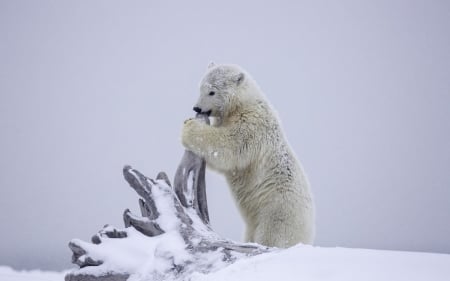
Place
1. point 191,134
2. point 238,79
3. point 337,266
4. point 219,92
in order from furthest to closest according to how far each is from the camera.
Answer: point 238,79, point 219,92, point 191,134, point 337,266

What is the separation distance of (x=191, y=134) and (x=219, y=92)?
1045mm

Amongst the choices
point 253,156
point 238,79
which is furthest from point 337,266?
point 238,79

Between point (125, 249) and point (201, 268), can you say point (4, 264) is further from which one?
point (201, 268)

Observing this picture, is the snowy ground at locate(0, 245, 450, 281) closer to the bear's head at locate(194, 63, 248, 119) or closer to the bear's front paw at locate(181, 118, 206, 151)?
the bear's front paw at locate(181, 118, 206, 151)

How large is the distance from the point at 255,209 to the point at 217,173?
0.74 meters

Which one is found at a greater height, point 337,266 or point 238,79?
point 238,79

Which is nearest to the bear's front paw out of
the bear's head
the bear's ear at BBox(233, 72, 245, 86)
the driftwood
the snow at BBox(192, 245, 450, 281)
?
the bear's head

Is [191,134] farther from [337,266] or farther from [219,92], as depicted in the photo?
[337,266]

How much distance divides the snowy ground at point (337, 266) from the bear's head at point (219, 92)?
169 inches

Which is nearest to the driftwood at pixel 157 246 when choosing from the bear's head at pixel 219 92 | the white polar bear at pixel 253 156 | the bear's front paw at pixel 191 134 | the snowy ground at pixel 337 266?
the snowy ground at pixel 337 266

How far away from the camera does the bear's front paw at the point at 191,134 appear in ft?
22.9

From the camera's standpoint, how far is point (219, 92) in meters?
7.81

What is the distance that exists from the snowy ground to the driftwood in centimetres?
46

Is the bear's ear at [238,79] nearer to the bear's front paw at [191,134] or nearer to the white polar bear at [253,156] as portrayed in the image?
the white polar bear at [253,156]
